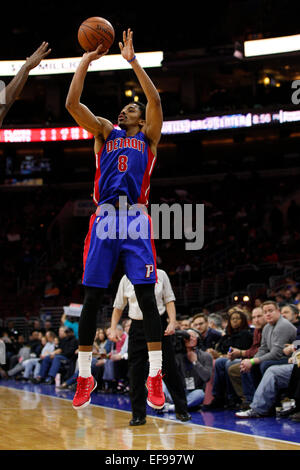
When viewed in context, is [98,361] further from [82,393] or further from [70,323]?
[82,393]

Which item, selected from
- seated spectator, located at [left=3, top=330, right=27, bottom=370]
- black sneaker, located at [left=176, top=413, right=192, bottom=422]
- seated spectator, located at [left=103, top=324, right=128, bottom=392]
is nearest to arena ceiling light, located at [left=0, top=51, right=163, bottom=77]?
seated spectator, located at [left=3, top=330, right=27, bottom=370]

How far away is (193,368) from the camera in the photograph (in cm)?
859

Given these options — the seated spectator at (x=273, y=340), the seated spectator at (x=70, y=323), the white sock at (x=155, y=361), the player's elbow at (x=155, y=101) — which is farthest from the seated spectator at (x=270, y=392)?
the seated spectator at (x=70, y=323)

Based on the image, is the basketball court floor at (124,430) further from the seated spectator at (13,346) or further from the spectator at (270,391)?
the seated spectator at (13,346)

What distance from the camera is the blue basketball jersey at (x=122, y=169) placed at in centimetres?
497

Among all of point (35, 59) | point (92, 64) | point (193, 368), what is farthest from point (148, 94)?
point (92, 64)

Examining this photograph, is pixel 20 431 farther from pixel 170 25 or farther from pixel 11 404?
pixel 170 25

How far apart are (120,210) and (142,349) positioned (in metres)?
2.96

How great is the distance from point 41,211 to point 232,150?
8809mm

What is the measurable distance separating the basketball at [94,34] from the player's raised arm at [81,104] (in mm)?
51

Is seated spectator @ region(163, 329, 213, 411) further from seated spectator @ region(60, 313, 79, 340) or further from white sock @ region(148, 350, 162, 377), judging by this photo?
seated spectator @ region(60, 313, 79, 340)

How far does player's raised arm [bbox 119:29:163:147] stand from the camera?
16.2ft

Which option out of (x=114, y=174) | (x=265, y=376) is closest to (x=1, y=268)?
(x=265, y=376)

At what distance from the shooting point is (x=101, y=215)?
493 cm
